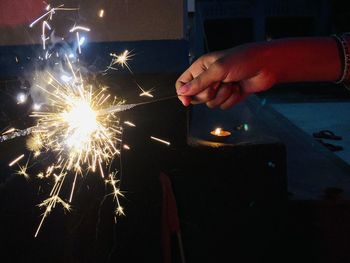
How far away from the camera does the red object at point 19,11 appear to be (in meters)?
2.94

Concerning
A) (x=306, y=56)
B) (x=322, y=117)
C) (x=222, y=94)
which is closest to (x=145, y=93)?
(x=222, y=94)

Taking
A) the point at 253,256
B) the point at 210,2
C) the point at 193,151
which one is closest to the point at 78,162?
the point at 193,151

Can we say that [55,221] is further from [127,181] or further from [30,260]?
[127,181]

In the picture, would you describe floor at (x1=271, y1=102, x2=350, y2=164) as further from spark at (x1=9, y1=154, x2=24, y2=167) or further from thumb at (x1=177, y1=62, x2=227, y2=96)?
spark at (x1=9, y1=154, x2=24, y2=167)

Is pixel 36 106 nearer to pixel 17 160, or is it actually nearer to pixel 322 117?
pixel 17 160

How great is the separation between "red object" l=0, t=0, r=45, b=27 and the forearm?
6.81 ft

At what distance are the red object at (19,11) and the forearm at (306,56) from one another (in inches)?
81.8

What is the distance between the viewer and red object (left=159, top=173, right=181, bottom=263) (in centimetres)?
249

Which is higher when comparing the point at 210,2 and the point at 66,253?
the point at 210,2

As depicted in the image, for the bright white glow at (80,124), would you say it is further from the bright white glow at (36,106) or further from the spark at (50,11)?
the spark at (50,11)

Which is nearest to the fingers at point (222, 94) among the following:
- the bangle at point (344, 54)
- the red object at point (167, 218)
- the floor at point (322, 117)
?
the bangle at point (344, 54)

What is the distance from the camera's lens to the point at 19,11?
9.74ft

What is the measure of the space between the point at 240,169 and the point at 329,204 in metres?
0.86

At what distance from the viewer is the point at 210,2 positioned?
1631 cm
